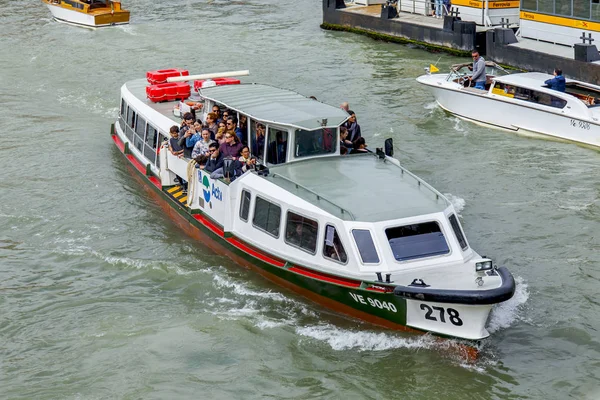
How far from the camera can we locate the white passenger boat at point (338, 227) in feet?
43.9

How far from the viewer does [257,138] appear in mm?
17016

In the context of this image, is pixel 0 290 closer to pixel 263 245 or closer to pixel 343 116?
pixel 263 245

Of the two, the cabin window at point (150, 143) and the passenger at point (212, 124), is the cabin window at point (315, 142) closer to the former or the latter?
the passenger at point (212, 124)

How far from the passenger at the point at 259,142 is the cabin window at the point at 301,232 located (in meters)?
2.38

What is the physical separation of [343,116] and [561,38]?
17664 mm

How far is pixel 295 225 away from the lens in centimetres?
1485

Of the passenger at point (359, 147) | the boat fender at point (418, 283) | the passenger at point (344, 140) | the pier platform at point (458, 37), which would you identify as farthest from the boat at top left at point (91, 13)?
the boat fender at point (418, 283)

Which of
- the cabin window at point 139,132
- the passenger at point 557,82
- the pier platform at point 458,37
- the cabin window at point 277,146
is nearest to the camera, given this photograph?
the cabin window at point 277,146

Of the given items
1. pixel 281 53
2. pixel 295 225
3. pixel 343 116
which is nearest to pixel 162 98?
pixel 343 116

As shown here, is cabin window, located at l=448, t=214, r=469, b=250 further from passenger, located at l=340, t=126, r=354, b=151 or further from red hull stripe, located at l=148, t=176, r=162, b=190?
red hull stripe, located at l=148, t=176, r=162, b=190

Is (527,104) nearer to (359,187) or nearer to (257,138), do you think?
(257,138)

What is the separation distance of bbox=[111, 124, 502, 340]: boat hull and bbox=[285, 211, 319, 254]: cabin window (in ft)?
1.17

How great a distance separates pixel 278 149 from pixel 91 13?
→ 95.8 ft

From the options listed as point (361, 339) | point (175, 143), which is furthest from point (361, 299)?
point (175, 143)
